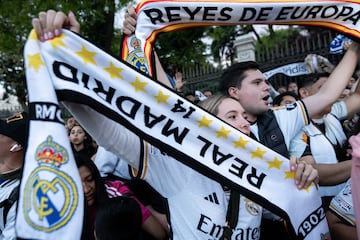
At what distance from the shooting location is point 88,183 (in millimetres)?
2496

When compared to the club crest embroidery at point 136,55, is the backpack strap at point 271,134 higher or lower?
lower

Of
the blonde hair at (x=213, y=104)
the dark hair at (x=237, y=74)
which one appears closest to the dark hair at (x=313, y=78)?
the dark hair at (x=237, y=74)

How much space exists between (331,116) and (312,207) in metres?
1.45

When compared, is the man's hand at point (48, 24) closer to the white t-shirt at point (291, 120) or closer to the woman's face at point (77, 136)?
the white t-shirt at point (291, 120)

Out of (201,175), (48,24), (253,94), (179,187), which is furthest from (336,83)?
(48,24)

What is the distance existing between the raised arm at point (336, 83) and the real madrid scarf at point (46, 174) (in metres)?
1.65

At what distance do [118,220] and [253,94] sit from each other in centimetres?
122

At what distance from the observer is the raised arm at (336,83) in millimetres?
2703

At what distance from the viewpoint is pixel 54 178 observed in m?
1.65

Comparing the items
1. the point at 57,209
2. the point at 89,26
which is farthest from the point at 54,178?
the point at 89,26

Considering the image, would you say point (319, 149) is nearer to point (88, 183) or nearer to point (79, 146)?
point (88, 183)

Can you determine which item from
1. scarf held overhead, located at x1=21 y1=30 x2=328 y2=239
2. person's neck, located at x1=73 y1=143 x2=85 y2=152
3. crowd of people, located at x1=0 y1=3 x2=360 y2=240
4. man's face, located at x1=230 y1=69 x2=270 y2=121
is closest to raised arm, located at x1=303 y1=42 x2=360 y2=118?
crowd of people, located at x1=0 y1=3 x2=360 y2=240

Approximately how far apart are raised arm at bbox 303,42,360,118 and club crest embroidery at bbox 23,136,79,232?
167cm

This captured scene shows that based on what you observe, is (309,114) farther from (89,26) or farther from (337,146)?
(89,26)
